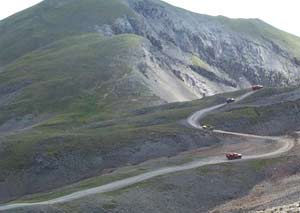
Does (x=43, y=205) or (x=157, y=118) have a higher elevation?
(x=43, y=205)

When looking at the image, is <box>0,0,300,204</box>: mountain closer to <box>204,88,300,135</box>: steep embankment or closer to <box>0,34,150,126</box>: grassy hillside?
<box>0,34,150,126</box>: grassy hillside

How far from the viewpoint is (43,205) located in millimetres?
65250

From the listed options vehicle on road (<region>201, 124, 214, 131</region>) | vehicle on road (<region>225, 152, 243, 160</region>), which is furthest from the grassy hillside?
vehicle on road (<region>225, 152, 243, 160</region>)

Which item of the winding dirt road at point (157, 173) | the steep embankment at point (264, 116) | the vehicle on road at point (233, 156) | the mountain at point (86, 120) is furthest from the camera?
the steep embankment at point (264, 116)

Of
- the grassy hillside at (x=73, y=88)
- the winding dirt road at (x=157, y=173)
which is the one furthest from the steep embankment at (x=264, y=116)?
the grassy hillside at (x=73, y=88)

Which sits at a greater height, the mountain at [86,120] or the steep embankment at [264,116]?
the mountain at [86,120]

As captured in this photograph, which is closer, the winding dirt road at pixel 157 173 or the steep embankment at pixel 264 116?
the winding dirt road at pixel 157 173

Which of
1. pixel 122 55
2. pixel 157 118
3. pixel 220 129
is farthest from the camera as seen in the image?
pixel 122 55

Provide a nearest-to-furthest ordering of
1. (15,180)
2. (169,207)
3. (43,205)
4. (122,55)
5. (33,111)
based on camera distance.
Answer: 1. (43,205)
2. (169,207)
3. (15,180)
4. (33,111)
5. (122,55)

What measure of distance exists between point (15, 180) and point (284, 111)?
5880 centimetres

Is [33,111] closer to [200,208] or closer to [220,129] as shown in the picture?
[220,129]

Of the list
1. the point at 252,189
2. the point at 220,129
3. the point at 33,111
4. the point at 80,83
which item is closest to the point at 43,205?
the point at 252,189

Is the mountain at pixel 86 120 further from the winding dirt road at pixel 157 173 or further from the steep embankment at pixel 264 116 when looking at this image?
the winding dirt road at pixel 157 173

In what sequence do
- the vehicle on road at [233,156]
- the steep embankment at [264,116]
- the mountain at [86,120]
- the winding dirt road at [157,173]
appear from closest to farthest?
the winding dirt road at [157,173]
the vehicle on road at [233,156]
the mountain at [86,120]
the steep embankment at [264,116]
